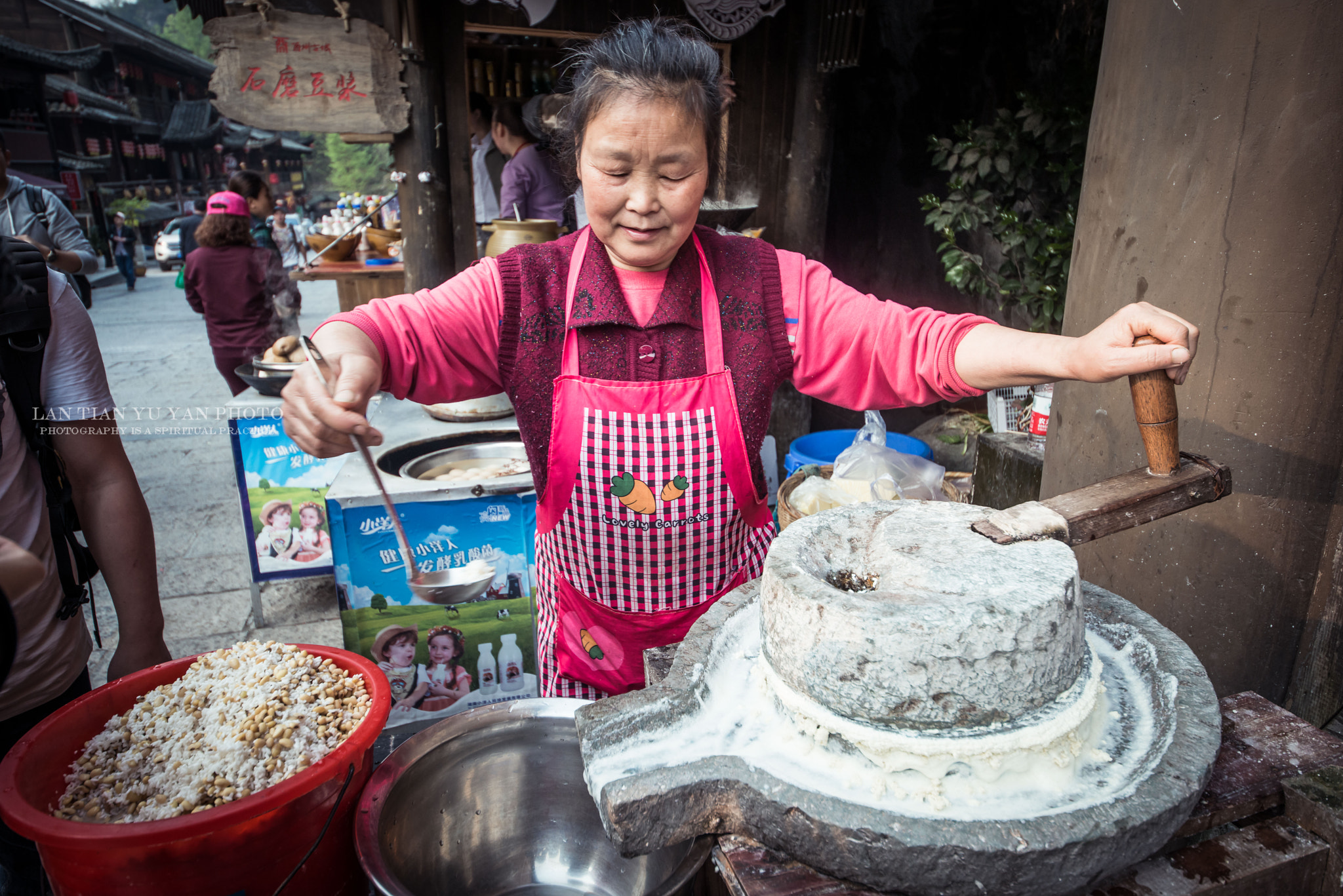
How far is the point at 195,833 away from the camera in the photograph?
1198 mm

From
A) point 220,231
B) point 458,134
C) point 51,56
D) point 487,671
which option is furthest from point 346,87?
point 51,56

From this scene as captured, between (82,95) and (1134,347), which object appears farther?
(82,95)

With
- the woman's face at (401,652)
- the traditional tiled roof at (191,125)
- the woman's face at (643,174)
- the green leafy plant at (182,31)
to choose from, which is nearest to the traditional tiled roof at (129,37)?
the traditional tiled roof at (191,125)

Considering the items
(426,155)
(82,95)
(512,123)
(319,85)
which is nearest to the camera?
(319,85)

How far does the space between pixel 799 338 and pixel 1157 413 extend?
0.77 meters

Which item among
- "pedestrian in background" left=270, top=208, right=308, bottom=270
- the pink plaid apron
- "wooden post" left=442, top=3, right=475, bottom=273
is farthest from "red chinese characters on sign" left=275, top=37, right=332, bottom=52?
"pedestrian in background" left=270, top=208, right=308, bottom=270

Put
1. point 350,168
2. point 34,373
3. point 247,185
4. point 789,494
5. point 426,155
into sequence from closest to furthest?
point 34,373 → point 789,494 → point 426,155 → point 247,185 → point 350,168

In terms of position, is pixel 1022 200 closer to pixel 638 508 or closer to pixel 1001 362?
pixel 1001 362

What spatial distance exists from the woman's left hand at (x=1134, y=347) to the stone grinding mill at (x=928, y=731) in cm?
25

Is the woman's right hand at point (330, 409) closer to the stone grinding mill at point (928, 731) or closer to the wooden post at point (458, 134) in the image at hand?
the stone grinding mill at point (928, 731)

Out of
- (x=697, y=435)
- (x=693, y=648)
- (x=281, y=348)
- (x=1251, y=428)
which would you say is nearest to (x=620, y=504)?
(x=697, y=435)

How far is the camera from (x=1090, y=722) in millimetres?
1214

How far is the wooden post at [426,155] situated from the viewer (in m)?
4.63

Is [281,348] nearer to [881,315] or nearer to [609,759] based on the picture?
[881,315]
